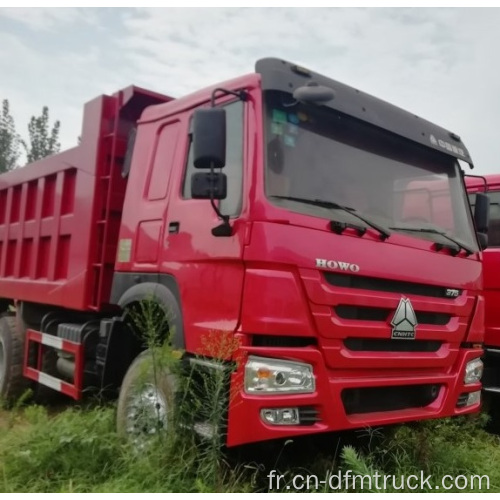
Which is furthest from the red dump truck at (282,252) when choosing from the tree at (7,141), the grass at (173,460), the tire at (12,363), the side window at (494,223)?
the tree at (7,141)

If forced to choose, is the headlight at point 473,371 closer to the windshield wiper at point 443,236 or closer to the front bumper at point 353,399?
the front bumper at point 353,399

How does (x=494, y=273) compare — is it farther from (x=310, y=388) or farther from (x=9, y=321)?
(x=9, y=321)

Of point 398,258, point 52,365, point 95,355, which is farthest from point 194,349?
point 52,365

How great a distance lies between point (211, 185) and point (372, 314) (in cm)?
119

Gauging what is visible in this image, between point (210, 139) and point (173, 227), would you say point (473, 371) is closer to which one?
point (173, 227)

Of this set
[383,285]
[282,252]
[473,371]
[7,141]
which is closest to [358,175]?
[383,285]

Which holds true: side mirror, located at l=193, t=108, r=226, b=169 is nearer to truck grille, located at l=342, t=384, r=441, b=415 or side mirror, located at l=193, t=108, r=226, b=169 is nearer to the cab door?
the cab door

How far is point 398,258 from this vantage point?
3.34m

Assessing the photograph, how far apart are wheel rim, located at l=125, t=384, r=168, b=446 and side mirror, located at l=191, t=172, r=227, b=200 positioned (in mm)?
1216

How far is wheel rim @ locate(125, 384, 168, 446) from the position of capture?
321 centimetres

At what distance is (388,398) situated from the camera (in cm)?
336

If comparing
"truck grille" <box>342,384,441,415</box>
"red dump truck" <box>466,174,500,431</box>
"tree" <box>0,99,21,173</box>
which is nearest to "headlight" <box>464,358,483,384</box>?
"truck grille" <box>342,384,441,415</box>

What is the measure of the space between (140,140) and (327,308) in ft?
6.75

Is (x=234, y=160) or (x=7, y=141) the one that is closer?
(x=234, y=160)
